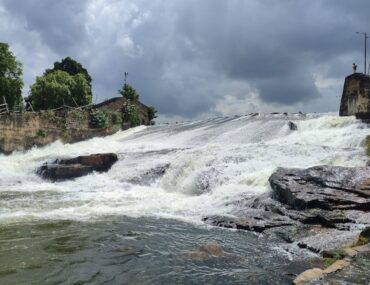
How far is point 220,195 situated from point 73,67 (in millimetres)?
39958

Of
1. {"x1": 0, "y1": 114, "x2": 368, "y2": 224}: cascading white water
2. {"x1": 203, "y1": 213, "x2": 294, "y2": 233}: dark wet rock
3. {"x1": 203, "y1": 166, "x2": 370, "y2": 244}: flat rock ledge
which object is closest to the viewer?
{"x1": 203, "y1": 166, "x2": 370, "y2": 244}: flat rock ledge

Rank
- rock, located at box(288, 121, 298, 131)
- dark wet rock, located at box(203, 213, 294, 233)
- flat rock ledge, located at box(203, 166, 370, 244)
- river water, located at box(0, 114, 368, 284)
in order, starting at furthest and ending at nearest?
rock, located at box(288, 121, 298, 131), dark wet rock, located at box(203, 213, 294, 233), flat rock ledge, located at box(203, 166, 370, 244), river water, located at box(0, 114, 368, 284)

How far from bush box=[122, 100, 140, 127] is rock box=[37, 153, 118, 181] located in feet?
52.6

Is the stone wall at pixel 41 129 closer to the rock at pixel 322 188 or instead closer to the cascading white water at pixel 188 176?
the cascading white water at pixel 188 176

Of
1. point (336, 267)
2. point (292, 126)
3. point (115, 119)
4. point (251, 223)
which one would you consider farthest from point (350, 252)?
point (115, 119)

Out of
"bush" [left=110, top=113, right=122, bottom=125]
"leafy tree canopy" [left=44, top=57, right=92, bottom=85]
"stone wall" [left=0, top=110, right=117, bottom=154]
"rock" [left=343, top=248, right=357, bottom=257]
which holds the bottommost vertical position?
"rock" [left=343, top=248, right=357, bottom=257]

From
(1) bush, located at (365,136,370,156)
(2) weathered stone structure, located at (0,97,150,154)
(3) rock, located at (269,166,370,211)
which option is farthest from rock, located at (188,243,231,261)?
(2) weathered stone structure, located at (0,97,150,154)

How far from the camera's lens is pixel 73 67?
4912 centimetres

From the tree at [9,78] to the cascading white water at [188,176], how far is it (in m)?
10.4

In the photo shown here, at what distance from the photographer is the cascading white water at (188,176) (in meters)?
11.9

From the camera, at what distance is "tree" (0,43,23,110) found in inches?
1328

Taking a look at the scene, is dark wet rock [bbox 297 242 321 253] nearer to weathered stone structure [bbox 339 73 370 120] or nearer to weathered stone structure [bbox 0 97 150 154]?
weathered stone structure [bbox 339 73 370 120]

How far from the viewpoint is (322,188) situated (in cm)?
1040

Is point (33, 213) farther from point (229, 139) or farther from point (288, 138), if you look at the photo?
point (229, 139)
